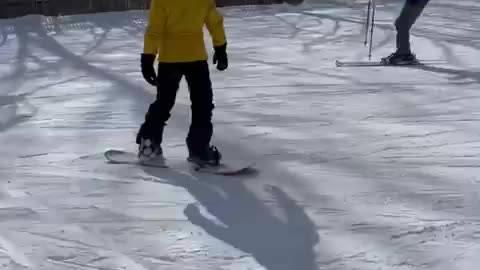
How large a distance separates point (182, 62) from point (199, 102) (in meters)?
0.26

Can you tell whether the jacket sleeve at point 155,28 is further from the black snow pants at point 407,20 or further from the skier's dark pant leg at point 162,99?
the black snow pants at point 407,20

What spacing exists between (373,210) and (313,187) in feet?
1.50

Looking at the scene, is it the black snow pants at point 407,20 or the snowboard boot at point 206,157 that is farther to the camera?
the black snow pants at point 407,20

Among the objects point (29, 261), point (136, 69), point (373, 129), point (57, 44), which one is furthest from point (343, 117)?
point (57, 44)

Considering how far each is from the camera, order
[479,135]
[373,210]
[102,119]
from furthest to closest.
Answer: [102,119] → [479,135] → [373,210]

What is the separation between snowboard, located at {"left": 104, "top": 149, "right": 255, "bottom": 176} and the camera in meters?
4.54

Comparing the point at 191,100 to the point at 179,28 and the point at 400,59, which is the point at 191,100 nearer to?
the point at 179,28

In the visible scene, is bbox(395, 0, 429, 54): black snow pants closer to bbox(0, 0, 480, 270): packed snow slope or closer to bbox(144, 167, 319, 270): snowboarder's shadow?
bbox(0, 0, 480, 270): packed snow slope

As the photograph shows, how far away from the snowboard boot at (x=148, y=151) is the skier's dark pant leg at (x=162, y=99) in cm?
3

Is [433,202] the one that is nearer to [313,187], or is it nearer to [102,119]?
[313,187]

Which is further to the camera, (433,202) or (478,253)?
(433,202)

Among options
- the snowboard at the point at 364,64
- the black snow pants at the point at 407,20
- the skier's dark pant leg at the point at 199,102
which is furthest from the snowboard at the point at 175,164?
the black snow pants at the point at 407,20

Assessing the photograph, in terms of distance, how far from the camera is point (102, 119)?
5770 mm

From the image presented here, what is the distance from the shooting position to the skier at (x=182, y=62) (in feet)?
14.5
